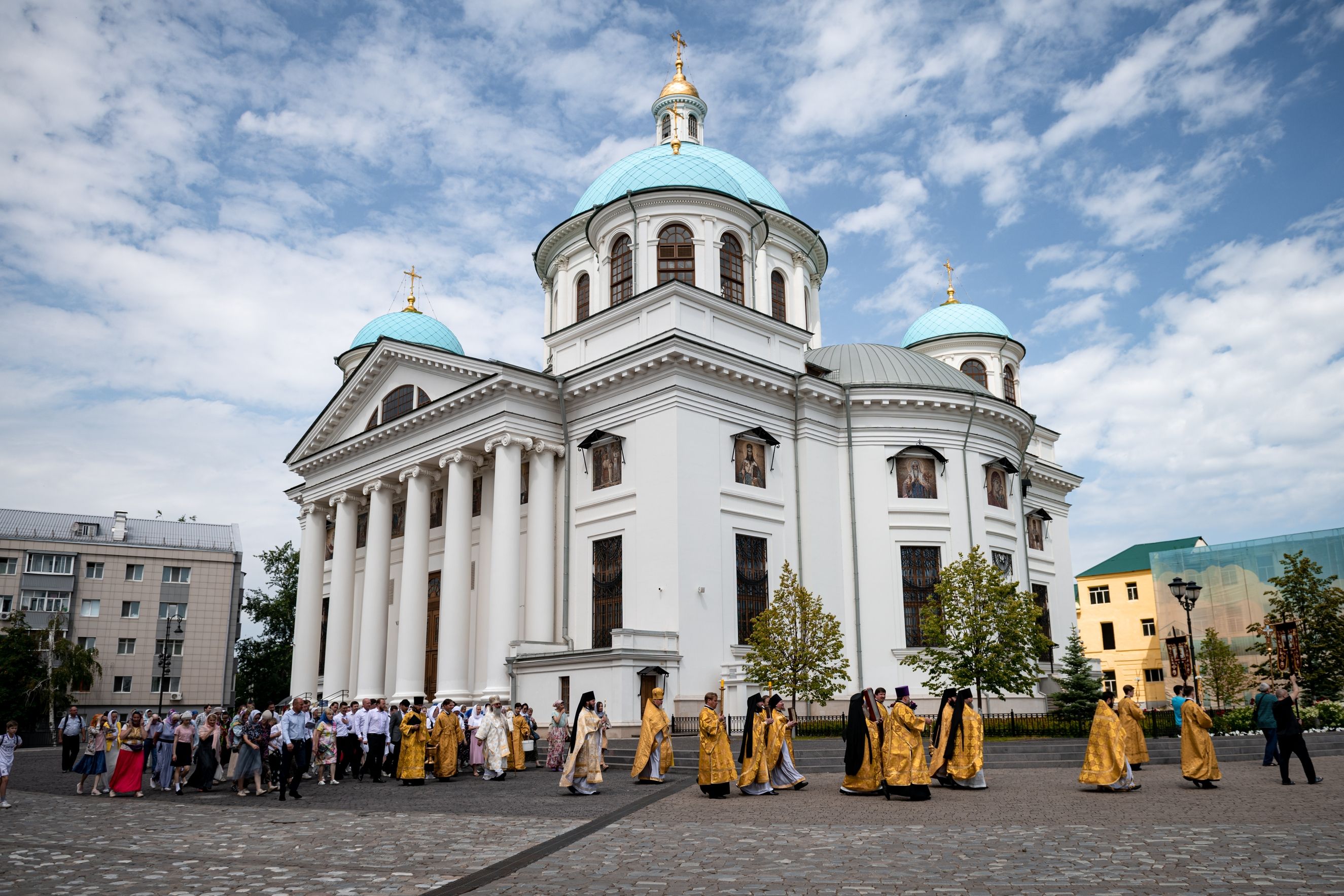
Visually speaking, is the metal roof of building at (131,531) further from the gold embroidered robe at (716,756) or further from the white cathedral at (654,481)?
the gold embroidered robe at (716,756)

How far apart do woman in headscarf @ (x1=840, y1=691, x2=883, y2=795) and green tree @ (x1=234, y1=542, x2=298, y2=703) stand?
168 ft

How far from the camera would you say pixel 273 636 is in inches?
2426

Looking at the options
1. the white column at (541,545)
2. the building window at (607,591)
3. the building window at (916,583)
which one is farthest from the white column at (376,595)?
the building window at (916,583)

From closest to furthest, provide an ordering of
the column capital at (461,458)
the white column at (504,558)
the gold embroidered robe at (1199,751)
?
1. the gold embroidered robe at (1199,751)
2. the white column at (504,558)
3. the column capital at (461,458)

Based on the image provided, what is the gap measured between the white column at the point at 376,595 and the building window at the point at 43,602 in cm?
3292

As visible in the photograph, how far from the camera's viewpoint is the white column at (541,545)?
28453 mm

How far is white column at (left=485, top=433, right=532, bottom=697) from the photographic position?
1083 inches

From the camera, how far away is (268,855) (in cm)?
964

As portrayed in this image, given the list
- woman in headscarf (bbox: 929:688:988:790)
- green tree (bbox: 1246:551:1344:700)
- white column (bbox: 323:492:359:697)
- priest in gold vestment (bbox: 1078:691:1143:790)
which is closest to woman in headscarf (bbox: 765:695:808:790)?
woman in headscarf (bbox: 929:688:988:790)

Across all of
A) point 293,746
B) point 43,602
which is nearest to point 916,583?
point 293,746

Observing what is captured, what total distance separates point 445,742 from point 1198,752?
1278cm

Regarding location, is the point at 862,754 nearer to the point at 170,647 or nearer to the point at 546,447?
the point at 546,447

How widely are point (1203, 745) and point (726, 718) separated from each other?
11229mm

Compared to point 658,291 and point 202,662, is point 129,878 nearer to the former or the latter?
point 658,291
